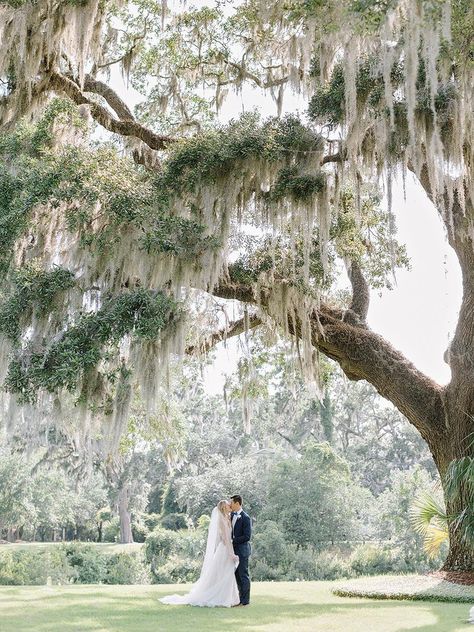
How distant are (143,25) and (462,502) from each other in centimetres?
750

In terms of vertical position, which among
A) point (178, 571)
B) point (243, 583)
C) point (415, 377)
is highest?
point (415, 377)

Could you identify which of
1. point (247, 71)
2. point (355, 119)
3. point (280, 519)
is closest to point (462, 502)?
point (355, 119)

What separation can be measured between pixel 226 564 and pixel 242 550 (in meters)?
0.23

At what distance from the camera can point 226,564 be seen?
7.99 metres

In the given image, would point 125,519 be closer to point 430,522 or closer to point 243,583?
point 430,522

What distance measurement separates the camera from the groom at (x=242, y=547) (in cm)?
805

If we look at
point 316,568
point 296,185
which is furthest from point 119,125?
point 316,568

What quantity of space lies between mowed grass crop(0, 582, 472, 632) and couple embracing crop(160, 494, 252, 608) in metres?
0.24

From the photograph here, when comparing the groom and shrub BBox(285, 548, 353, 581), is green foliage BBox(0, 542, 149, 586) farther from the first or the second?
the groom

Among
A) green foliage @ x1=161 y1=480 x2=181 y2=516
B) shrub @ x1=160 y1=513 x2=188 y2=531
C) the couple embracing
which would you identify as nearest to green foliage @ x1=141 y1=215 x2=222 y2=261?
the couple embracing

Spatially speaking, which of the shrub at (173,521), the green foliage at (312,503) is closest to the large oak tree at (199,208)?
the green foliage at (312,503)

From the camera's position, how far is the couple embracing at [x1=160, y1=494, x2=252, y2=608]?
315 inches

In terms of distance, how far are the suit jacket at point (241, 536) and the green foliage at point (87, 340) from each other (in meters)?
2.02

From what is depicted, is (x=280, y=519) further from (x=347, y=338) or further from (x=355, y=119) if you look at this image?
(x=355, y=119)
